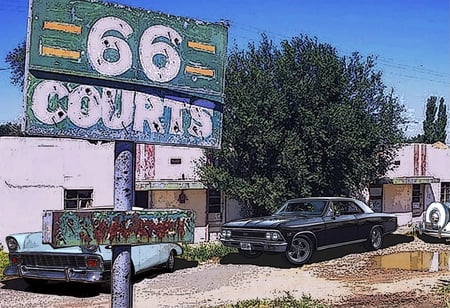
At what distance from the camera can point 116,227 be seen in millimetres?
3318

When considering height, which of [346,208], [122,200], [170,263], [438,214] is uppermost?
[122,200]

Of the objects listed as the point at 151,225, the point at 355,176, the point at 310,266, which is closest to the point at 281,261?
the point at 310,266

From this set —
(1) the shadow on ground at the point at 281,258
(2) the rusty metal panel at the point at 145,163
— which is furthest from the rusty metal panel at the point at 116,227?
(2) the rusty metal panel at the point at 145,163

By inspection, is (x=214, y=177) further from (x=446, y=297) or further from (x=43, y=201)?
(x=446, y=297)

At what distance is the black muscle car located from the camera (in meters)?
13.0

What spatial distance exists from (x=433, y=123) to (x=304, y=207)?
1213 inches

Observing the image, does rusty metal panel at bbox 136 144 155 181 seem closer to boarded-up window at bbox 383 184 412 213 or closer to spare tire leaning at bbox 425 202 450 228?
spare tire leaning at bbox 425 202 450 228

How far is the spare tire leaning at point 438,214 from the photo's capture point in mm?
15243

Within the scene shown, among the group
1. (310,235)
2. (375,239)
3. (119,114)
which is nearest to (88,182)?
(310,235)

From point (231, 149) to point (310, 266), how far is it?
494cm

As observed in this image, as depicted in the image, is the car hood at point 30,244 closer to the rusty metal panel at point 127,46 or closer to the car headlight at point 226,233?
the car headlight at point 226,233

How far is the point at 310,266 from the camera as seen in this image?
13.2 metres

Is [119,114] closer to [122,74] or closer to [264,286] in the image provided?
[122,74]

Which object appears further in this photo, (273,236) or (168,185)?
(168,185)
